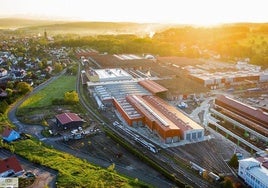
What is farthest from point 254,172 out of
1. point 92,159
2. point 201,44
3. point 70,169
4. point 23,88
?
point 201,44

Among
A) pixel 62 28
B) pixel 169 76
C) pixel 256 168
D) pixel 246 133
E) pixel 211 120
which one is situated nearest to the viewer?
pixel 256 168

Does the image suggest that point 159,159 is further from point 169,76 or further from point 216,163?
point 169,76

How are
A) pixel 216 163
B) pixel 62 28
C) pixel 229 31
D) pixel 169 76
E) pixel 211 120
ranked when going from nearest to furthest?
1. pixel 216 163
2. pixel 211 120
3. pixel 169 76
4. pixel 229 31
5. pixel 62 28

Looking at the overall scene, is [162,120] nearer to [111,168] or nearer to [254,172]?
[111,168]

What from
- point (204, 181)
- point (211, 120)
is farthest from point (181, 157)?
point (211, 120)

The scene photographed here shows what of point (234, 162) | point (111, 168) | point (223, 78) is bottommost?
point (234, 162)

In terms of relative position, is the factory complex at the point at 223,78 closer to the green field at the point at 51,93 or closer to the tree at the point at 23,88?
the green field at the point at 51,93

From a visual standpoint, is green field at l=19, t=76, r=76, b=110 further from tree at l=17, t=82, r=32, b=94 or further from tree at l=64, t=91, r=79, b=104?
tree at l=64, t=91, r=79, b=104
